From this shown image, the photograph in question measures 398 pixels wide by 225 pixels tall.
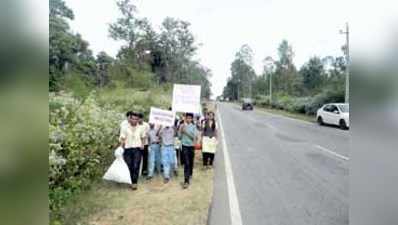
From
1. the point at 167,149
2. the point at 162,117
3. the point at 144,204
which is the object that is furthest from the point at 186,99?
the point at 144,204

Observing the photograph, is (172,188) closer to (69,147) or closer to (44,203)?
(69,147)

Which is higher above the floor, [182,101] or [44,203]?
[182,101]

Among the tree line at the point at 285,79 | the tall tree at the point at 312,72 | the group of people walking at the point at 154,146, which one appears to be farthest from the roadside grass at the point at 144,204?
the tall tree at the point at 312,72

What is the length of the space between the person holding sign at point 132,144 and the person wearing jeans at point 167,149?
605 millimetres

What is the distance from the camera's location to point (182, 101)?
24.9 ft

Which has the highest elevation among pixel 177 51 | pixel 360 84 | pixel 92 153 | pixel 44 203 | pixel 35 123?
pixel 177 51

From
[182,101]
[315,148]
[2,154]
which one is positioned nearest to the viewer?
[2,154]

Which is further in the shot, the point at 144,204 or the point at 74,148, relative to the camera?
the point at 74,148

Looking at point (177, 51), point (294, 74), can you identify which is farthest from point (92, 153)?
point (294, 74)

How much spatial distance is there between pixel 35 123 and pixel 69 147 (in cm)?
433

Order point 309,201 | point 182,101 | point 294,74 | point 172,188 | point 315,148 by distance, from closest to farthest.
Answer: point 309,201
point 172,188
point 182,101
point 315,148
point 294,74

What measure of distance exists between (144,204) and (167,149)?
1887 mm

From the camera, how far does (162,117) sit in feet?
24.7

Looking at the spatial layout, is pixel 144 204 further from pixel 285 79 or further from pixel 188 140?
pixel 285 79
